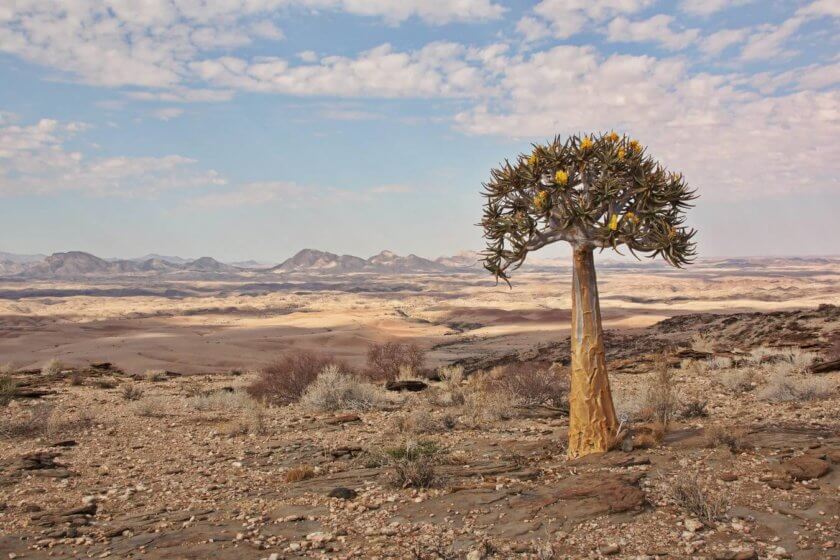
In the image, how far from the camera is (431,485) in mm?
7164

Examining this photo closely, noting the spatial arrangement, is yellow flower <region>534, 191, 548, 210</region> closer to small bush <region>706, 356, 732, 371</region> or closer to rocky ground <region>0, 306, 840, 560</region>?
rocky ground <region>0, 306, 840, 560</region>

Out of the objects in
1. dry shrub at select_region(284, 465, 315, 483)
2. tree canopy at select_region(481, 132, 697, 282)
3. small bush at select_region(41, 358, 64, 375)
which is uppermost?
tree canopy at select_region(481, 132, 697, 282)

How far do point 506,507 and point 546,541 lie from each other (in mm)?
981

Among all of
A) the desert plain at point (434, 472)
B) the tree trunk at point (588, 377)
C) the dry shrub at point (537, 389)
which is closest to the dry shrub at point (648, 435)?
the desert plain at point (434, 472)

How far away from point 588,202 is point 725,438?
335 centimetres

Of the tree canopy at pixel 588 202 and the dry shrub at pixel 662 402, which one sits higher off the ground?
the tree canopy at pixel 588 202

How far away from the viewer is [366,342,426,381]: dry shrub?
74.8 feet

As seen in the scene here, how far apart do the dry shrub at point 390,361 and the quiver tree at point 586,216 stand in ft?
47.2

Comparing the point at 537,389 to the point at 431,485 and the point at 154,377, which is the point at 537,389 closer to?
the point at 431,485

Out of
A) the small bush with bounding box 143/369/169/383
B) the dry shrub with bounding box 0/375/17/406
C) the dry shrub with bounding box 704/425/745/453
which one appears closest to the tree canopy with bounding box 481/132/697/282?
the dry shrub with bounding box 704/425/745/453

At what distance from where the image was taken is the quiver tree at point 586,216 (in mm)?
7551

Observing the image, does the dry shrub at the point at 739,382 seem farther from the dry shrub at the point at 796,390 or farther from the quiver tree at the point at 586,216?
the quiver tree at the point at 586,216

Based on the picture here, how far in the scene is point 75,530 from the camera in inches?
243

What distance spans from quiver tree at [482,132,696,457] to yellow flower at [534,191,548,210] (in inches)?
0.5
